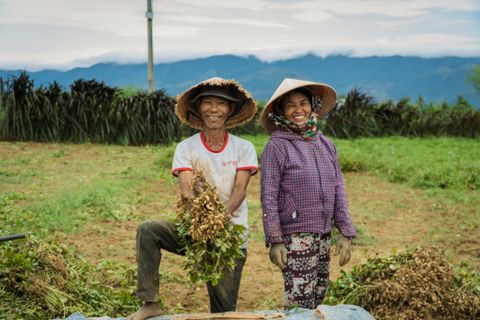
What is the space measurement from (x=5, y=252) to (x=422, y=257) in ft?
8.61

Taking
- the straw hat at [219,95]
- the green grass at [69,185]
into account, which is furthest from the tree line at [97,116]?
the straw hat at [219,95]

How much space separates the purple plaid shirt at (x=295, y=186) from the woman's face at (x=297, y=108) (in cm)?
9

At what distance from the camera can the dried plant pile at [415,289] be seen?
338 cm

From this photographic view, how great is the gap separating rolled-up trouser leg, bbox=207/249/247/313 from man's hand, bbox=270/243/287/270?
0.20 metres

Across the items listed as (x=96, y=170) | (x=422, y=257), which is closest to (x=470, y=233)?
(x=422, y=257)

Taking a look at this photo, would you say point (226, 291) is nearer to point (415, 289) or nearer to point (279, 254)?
point (279, 254)

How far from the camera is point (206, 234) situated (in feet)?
9.65

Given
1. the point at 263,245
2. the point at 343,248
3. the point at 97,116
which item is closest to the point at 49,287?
the point at 343,248

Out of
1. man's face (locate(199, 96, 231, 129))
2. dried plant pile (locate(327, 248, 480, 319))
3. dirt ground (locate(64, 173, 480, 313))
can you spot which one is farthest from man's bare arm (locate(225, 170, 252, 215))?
dirt ground (locate(64, 173, 480, 313))

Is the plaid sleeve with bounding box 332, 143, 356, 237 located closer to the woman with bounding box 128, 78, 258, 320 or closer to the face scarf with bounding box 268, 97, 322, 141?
the face scarf with bounding box 268, 97, 322, 141

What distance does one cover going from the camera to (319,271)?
346cm

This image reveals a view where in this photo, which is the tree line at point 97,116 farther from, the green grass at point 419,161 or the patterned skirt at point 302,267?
the patterned skirt at point 302,267

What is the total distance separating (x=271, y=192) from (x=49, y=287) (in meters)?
1.54

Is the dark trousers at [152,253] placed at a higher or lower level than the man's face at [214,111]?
lower
